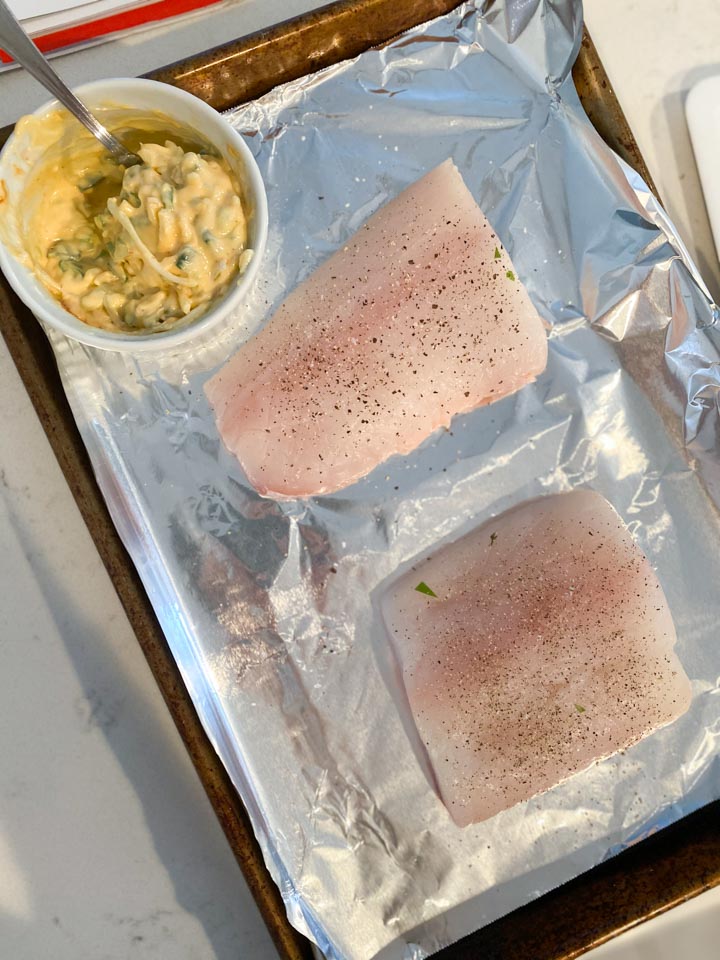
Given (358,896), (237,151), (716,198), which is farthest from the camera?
(716,198)

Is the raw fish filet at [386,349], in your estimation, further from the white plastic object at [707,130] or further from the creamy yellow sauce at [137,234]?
the white plastic object at [707,130]

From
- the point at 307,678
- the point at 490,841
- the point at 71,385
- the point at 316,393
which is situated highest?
the point at 71,385

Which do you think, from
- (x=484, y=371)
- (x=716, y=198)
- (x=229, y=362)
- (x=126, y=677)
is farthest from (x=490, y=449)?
(x=126, y=677)

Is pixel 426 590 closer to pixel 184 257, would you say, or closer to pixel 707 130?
pixel 184 257

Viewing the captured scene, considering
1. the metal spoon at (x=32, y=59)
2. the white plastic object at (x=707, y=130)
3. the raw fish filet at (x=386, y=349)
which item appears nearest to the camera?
the metal spoon at (x=32, y=59)

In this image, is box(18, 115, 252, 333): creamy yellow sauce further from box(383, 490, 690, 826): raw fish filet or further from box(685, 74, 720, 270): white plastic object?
box(685, 74, 720, 270): white plastic object

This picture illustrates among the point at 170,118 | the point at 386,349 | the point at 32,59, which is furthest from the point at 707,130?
the point at 32,59

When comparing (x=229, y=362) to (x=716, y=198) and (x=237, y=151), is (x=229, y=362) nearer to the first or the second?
(x=237, y=151)

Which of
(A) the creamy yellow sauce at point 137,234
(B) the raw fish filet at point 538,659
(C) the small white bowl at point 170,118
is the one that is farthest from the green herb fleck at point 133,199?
(B) the raw fish filet at point 538,659
